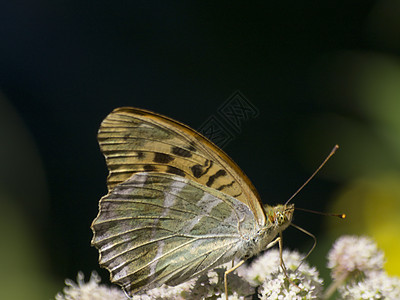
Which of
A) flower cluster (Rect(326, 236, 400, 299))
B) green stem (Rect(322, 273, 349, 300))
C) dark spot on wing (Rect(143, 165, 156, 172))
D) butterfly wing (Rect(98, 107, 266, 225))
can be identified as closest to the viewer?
butterfly wing (Rect(98, 107, 266, 225))

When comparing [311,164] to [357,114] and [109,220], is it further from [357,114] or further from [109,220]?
[109,220]

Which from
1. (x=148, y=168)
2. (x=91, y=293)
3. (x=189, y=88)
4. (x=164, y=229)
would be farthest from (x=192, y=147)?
(x=189, y=88)

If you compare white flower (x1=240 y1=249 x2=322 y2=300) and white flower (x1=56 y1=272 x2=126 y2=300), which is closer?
white flower (x1=240 y1=249 x2=322 y2=300)

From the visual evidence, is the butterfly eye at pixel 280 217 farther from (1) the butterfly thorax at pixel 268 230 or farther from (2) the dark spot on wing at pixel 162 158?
(2) the dark spot on wing at pixel 162 158

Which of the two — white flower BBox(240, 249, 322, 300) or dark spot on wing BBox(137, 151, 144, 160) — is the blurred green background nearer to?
white flower BBox(240, 249, 322, 300)

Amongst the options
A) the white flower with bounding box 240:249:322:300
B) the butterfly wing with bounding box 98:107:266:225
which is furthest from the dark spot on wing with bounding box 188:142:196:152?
the white flower with bounding box 240:249:322:300

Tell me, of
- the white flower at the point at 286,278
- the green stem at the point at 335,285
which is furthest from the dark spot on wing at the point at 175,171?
the green stem at the point at 335,285
